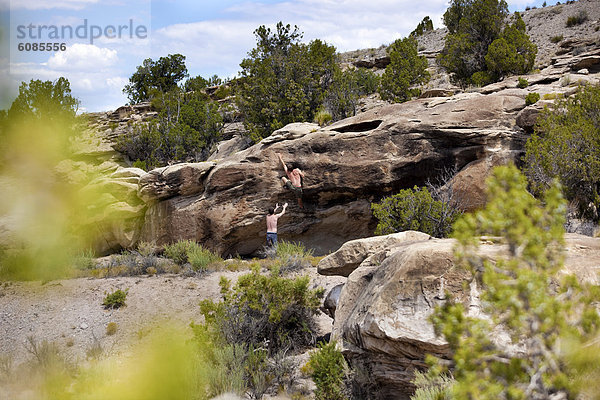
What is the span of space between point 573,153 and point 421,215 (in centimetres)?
380

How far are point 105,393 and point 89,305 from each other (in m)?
10.9

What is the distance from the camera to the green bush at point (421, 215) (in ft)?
37.9

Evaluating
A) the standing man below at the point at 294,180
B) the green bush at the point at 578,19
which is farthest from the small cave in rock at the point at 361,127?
the green bush at the point at 578,19

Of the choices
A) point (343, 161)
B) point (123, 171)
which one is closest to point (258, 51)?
point (123, 171)

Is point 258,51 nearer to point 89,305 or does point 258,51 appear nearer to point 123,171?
point 123,171

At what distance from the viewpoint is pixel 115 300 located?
34.9 feet

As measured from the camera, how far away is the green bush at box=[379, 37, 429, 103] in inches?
916

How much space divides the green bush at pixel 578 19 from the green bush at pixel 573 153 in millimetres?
22900

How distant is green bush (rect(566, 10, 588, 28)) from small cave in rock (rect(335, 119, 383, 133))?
23.4 meters

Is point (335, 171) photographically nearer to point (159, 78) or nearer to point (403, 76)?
point (403, 76)

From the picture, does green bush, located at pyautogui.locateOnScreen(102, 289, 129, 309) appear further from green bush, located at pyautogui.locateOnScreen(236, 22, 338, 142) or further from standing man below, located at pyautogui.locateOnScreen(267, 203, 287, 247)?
green bush, located at pyautogui.locateOnScreen(236, 22, 338, 142)

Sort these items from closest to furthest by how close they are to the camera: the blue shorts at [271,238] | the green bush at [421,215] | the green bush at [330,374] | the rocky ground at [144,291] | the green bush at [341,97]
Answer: the green bush at [330,374]
the rocky ground at [144,291]
the green bush at [421,215]
the blue shorts at [271,238]
the green bush at [341,97]

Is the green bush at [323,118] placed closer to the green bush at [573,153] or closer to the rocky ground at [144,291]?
the rocky ground at [144,291]

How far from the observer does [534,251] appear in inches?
111
